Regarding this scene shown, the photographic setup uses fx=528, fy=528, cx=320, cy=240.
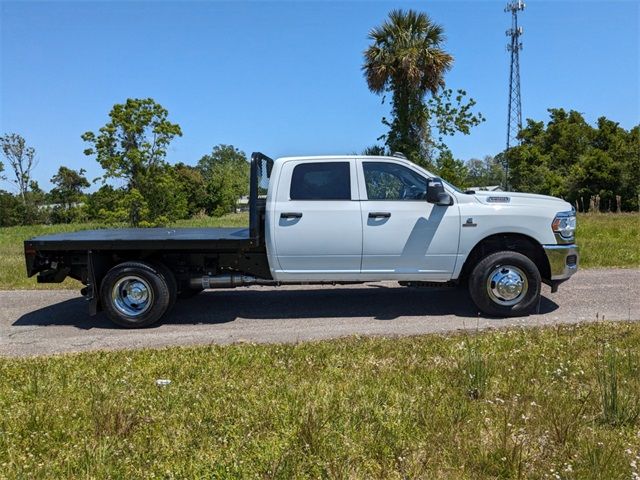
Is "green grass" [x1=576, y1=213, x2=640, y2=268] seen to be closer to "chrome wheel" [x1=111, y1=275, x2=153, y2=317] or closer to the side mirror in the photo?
the side mirror

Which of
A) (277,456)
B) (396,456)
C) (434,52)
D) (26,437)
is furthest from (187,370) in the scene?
(434,52)

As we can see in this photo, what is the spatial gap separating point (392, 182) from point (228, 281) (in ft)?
8.13

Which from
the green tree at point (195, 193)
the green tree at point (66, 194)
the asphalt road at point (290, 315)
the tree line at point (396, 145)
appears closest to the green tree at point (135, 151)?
the tree line at point (396, 145)

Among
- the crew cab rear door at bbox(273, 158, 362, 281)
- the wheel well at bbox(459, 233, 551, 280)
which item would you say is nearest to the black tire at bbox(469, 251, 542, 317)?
the wheel well at bbox(459, 233, 551, 280)

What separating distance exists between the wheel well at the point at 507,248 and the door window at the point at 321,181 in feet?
5.86

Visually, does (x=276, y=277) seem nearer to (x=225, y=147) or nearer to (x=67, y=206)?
(x=67, y=206)

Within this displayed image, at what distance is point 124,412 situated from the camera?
3.70m

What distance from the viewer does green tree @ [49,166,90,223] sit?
1713 inches

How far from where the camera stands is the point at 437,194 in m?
6.41

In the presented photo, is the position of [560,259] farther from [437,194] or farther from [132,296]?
[132,296]

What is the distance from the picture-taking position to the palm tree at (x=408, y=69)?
20.0 m

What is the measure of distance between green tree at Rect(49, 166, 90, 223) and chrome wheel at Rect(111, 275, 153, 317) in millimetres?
34221

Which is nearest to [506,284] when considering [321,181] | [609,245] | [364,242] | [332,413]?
[364,242]

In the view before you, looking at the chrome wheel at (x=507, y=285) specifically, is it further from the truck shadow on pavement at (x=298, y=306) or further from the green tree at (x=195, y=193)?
the green tree at (x=195, y=193)
